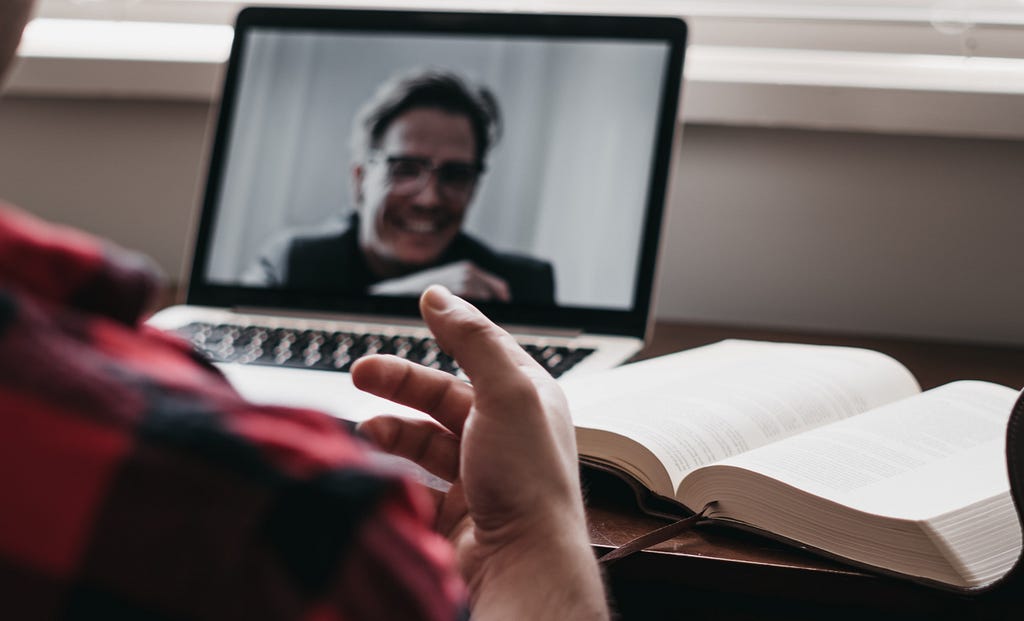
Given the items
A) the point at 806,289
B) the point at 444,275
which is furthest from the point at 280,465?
the point at 806,289

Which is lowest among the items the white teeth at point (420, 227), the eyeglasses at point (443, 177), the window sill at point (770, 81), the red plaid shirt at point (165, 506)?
the red plaid shirt at point (165, 506)

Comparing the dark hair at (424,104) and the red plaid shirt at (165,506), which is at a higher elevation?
the dark hair at (424,104)

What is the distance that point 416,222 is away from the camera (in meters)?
0.92

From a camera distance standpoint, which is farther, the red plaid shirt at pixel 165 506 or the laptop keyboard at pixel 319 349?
the laptop keyboard at pixel 319 349

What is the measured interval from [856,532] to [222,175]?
0.71 meters

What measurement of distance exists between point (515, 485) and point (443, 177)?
540 mm

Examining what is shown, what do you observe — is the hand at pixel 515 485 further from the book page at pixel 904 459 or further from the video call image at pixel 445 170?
the video call image at pixel 445 170

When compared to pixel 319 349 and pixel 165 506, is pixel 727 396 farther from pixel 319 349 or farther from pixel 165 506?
pixel 165 506

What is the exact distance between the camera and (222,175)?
981 millimetres

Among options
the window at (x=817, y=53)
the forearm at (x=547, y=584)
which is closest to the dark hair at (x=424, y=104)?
the window at (x=817, y=53)

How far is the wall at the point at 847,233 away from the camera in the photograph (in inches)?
41.9

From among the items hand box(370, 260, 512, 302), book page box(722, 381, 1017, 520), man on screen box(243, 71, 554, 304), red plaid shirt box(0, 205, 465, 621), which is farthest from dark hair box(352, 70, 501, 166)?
red plaid shirt box(0, 205, 465, 621)

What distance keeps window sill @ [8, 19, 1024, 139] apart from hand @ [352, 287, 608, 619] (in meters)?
0.65

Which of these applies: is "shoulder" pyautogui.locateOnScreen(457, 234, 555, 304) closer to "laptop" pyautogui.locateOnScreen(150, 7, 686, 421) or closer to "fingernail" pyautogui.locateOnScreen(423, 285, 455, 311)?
"laptop" pyautogui.locateOnScreen(150, 7, 686, 421)
